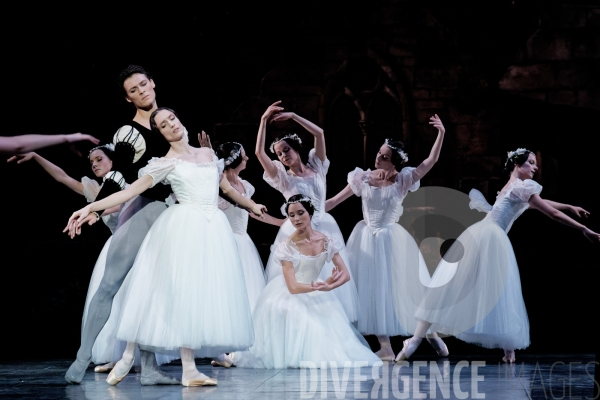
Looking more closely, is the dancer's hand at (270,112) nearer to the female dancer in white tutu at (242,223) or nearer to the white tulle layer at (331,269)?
the female dancer in white tutu at (242,223)

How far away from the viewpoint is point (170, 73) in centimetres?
786

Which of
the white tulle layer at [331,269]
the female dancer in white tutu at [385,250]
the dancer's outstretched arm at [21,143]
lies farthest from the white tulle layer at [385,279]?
the dancer's outstretched arm at [21,143]

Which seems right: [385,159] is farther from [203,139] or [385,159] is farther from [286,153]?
[203,139]

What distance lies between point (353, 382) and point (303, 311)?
3.00 ft

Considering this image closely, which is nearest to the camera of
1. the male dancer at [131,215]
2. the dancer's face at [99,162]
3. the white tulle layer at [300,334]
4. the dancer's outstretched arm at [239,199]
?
the male dancer at [131,215]

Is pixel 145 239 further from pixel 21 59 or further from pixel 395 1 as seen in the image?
pixel 395 1

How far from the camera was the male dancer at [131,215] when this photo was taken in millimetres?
4195

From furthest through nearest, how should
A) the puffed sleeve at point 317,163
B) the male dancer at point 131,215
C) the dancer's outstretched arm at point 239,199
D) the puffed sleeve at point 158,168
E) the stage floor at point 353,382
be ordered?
the puffed sleeve at point 317,163 < the dancer's outstretched arm at point 239,199 < the male dancer at point 131,215 < the puffed sleeve at point 158,168 < the stage floor at point 353,382

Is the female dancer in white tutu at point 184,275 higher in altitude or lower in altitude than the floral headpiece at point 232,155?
lower

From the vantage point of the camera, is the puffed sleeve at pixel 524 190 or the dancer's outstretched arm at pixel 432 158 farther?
the dancer's outstretched arm at pixel 432 158

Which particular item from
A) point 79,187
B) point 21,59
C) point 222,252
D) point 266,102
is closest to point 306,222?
point 222,252

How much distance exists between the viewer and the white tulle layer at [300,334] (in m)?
4.81

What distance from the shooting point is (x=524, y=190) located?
17.7ft

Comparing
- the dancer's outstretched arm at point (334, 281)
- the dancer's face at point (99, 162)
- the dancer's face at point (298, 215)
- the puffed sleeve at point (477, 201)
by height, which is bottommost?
the dancer's outstretched arm at point (334, 281)
